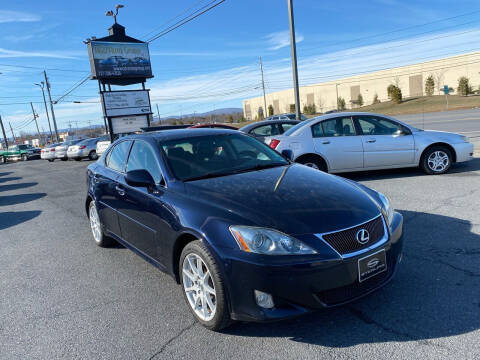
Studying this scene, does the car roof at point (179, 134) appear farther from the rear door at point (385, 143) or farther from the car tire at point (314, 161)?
the rear door at point (385, 143)

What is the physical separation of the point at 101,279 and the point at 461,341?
3481 mm

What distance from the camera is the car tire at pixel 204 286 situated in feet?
9.04

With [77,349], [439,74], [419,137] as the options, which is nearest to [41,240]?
[77,349]

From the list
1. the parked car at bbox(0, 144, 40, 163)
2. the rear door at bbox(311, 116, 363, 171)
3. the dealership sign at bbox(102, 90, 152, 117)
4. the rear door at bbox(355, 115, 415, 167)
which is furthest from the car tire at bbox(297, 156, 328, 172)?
the parked car at bbox(0, 144, 40, 163)

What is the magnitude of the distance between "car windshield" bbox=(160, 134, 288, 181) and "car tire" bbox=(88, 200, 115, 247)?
1.88 meters

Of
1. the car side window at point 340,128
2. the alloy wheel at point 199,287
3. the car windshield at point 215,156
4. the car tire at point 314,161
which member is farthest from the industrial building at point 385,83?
the alloy wheel at point 199,287

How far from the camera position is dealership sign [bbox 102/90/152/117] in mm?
25812

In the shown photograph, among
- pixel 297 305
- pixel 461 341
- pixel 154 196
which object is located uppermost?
pixel 154 196

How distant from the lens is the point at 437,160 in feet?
26.6

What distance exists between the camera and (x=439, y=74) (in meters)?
78.0

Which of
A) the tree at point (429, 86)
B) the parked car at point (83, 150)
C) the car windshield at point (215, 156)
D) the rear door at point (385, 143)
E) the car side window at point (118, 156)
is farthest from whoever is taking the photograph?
the tree at point (429, 86)

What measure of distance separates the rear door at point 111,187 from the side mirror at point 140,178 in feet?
2.17

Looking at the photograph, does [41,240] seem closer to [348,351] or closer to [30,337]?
[30,337]

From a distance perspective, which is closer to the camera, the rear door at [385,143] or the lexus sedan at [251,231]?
the lexus sedan at [251,231]
